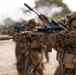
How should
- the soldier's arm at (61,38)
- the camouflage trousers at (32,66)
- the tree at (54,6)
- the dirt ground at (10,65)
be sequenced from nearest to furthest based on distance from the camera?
the soldier's arm at (61,38), the camouflage trousers at (32,66), the dirt ground at (10,65), the tree at (54,6)

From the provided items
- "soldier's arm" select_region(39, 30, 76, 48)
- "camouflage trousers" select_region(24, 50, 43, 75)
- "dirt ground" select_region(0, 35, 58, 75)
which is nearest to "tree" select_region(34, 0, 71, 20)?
"dirt ground" select_region(0, 35, 58, 75)

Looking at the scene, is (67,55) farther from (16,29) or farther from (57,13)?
(57,13)

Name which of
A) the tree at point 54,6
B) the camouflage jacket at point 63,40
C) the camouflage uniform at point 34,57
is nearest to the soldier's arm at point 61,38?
the camouflage jacket at point 63,40

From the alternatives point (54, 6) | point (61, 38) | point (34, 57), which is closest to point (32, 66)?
point (34, 57)

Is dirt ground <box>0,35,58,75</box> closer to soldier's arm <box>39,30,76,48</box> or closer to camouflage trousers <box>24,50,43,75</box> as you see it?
camouflage trousers <box>24,50,43,75</box>

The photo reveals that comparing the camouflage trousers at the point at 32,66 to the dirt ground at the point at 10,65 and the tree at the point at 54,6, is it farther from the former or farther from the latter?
the tree at the point at 54,6

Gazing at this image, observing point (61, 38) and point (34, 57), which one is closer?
point (61, 38)

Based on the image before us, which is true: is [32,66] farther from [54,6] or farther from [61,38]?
[54,6]

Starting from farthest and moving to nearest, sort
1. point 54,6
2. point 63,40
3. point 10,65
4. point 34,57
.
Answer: point 54,6, point 10,65, point 34,57, point 63,40

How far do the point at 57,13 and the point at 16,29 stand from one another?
2927 cm

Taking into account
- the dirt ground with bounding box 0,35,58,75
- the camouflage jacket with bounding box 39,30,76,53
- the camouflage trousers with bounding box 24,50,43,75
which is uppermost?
the camouflage jacket with bounding box 39,30,76,53

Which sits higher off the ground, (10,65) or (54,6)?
(54,6)

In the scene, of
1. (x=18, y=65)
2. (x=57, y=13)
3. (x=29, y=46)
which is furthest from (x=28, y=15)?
(x=57, y=13)

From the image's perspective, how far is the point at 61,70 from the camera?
25.6 feet
